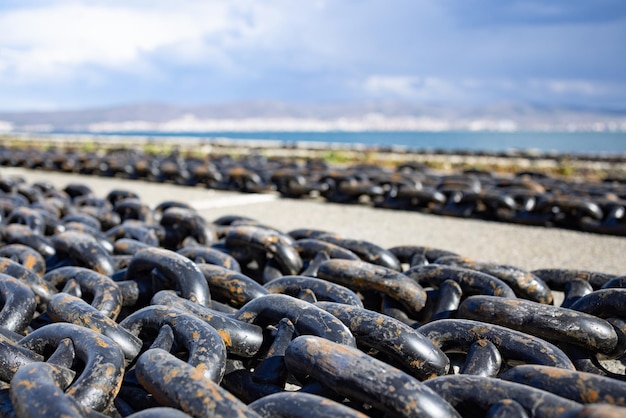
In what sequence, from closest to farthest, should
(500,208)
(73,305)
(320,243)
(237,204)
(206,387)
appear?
(206,387)
(73,305)
(320,243)
(500,208)
(237,204)

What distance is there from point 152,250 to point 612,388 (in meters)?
1.65

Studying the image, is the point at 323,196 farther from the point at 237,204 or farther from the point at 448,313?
the point at 448,313

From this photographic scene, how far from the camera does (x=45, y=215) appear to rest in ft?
11.6

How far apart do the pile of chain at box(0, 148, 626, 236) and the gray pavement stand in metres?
0.11

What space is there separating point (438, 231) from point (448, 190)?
31.0 inches

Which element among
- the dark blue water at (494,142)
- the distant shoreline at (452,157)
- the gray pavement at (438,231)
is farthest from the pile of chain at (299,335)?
the dark blue water at (494,142)

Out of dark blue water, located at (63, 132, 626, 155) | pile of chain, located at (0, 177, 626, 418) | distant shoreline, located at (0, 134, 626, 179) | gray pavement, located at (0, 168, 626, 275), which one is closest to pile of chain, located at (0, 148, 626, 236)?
gray pavement, located at (0, 168, 626, 275)

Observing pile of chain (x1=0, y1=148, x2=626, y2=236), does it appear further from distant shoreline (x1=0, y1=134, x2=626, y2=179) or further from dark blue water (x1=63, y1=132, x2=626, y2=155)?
dark blue water (x1=63, y1=132, x2=626, y2=155)

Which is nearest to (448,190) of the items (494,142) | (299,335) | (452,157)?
(299,335)

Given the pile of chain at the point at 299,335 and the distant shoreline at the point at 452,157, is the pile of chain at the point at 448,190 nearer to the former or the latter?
the pile of chain at the point at 299,335

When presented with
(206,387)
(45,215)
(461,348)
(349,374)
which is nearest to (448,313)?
(461,348)

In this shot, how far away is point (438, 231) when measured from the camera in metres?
4.53

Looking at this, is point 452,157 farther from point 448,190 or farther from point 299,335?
point 299,335

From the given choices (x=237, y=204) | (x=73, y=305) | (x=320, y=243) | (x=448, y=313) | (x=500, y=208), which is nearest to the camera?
(x=73, y=305)
